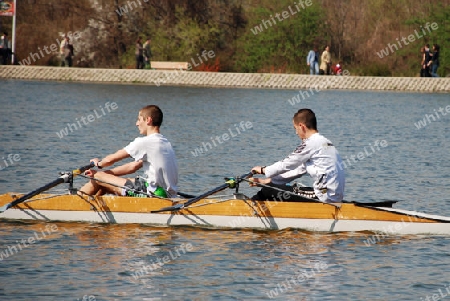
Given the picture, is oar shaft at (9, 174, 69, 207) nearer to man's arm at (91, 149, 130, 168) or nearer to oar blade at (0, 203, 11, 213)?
oar blade at (0, 203, 11, 213)

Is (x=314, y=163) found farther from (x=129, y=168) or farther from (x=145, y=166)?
(x=129, y=168)

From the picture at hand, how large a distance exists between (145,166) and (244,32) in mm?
43058

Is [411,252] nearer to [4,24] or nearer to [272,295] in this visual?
[272,295]

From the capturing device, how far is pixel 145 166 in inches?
534

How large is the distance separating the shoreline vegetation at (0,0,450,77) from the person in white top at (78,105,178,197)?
37.1 meters

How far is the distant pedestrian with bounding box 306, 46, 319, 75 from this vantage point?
4638cm

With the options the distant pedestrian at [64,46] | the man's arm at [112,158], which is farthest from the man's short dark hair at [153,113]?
the distant pedestrian at [64,46]

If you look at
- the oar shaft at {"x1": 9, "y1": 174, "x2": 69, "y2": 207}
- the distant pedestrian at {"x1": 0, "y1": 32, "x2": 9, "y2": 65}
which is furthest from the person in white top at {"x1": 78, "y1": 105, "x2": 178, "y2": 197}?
the distant pedestrian at {"x1": 0, "y1": 32, "x2": 9, "y2": 65}

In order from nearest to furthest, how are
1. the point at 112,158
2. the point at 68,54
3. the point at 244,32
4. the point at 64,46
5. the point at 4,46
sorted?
the point at 112,158, the point at 4,46, the point at 64,46, the point at 68,54, the point at 244,32

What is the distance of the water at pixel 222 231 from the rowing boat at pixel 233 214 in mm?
133

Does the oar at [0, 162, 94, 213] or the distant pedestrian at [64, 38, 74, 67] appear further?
the distant pedestrian at [64, 38, 74, 67]

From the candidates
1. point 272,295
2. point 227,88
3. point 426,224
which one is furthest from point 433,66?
point 272,295

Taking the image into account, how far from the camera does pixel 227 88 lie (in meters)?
46.5

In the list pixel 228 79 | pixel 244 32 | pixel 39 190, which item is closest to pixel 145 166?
pixel 39 190
